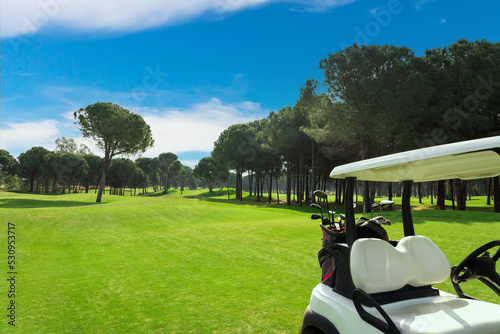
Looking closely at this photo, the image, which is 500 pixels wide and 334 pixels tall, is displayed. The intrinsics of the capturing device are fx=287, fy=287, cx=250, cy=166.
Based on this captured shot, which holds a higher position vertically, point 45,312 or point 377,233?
point 377,233

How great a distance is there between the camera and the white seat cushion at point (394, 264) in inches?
109

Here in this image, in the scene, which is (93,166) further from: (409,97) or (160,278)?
(160,278)

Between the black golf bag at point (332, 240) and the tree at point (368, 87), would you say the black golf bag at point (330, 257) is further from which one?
the tree at point (368, 87)

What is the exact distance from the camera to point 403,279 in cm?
300

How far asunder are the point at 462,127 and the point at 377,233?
863 inches

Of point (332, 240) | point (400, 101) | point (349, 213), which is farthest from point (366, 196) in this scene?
point (349, 213)

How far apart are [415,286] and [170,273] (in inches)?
231

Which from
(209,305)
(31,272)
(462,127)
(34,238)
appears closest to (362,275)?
(209,305)

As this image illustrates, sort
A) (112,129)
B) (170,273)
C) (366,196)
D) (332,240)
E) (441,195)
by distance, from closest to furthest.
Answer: (332,240), (170,273), (366,196), (441,195), (112,129)

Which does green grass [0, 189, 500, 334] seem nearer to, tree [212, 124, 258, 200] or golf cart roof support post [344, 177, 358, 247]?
golf cart roof support post [344, 177, 358, 247]

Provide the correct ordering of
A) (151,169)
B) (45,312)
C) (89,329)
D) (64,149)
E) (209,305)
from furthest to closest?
(151,169)
(64,149)
(209,305)
(45,312)
(89,329)

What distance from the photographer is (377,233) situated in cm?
367

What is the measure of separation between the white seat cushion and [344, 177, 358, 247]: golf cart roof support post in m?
0.25

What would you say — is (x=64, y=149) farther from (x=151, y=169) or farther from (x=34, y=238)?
(x=34, y=238)
